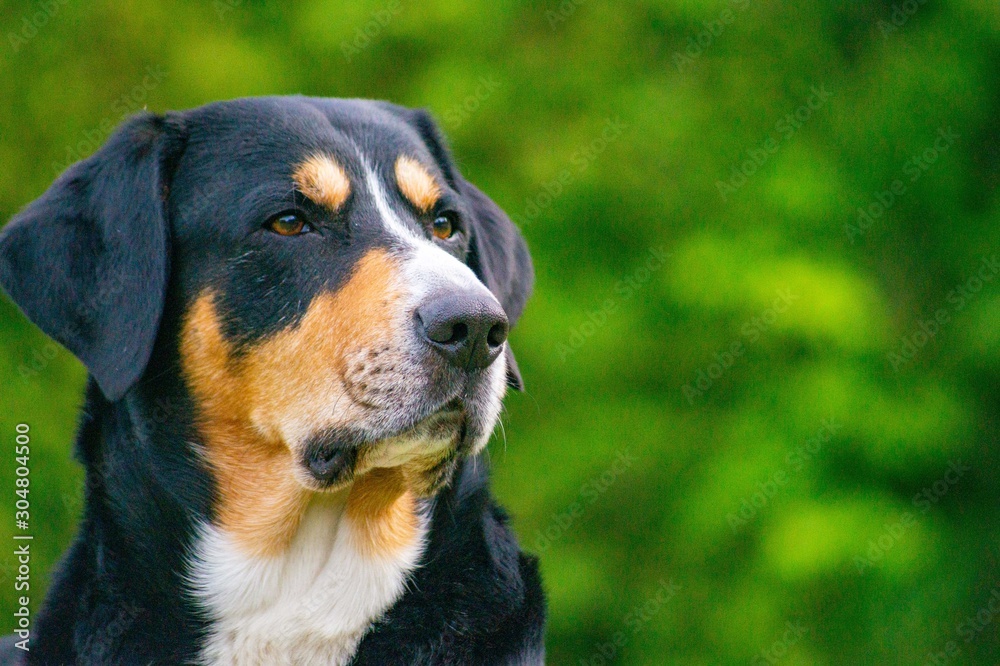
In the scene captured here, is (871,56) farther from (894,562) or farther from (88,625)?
(88,625)

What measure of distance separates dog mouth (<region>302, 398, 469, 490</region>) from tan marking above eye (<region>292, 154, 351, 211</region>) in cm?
78

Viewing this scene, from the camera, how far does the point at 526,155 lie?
26.8 ft

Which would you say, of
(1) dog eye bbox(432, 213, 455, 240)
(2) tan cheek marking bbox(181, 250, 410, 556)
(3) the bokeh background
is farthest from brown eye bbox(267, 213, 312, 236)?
(3) the bokeh background

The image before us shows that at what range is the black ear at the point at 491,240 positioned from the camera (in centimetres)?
450

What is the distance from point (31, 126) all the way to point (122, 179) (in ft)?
16.3

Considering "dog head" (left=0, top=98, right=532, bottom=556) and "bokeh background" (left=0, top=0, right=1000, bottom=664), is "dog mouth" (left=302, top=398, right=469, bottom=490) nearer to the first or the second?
"dog head" (left=0, top=98, right=532, bottom=556)

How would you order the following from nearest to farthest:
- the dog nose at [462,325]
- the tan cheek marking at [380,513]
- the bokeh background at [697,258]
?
the dog nose at [462,325] < the tan cheek marking at [380,513] < the bokeh background at [697,258]

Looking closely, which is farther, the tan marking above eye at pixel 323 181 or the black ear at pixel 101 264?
the tan marking above eye at pixel 323 181

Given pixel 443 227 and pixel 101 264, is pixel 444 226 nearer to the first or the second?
pixel 443 227

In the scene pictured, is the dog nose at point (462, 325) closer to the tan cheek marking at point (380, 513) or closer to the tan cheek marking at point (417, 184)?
the tan cheek marking at point (380, 513)

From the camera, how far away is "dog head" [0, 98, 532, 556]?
3.53 m

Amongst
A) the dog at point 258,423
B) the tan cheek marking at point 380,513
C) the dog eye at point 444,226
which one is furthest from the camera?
the dog eye at point 444,226

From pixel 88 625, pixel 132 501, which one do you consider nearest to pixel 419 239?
pixel 132 501

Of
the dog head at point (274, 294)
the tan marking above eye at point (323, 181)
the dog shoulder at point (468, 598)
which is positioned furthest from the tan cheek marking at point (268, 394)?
the dog shoulder at point (468, 598)
